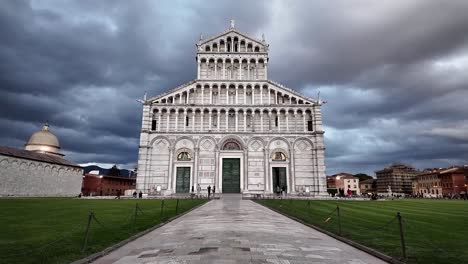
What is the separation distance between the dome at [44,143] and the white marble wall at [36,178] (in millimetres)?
14705

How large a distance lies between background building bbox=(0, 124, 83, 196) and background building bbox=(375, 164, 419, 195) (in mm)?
124214

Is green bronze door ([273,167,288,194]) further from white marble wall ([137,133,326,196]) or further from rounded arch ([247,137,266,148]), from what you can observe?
rounded arch ([247,137,266,148])

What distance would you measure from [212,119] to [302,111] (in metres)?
14.2

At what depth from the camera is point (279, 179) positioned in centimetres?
4119

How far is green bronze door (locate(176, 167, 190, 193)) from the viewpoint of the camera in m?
40.0

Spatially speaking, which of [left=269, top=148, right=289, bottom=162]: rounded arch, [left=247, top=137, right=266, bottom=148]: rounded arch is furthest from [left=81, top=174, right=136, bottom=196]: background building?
[left=269, top=148, right=289, bottom=162]: rounded arch

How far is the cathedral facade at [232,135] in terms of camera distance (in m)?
40.4

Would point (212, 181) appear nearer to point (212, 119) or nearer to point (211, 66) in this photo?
point (212, 119)

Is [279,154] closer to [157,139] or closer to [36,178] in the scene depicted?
[157,139]

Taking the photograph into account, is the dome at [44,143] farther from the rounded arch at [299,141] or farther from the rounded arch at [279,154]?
the rounded arch at [299,141]

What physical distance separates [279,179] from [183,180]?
47.1ft

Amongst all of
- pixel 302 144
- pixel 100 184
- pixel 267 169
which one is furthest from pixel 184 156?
pixel 100 184

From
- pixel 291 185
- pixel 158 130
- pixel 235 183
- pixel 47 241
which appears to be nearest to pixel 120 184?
pixel 158 130

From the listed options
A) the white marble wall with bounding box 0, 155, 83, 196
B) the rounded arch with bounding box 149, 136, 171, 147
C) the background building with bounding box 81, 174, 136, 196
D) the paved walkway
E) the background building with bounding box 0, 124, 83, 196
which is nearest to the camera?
the paved walkway
